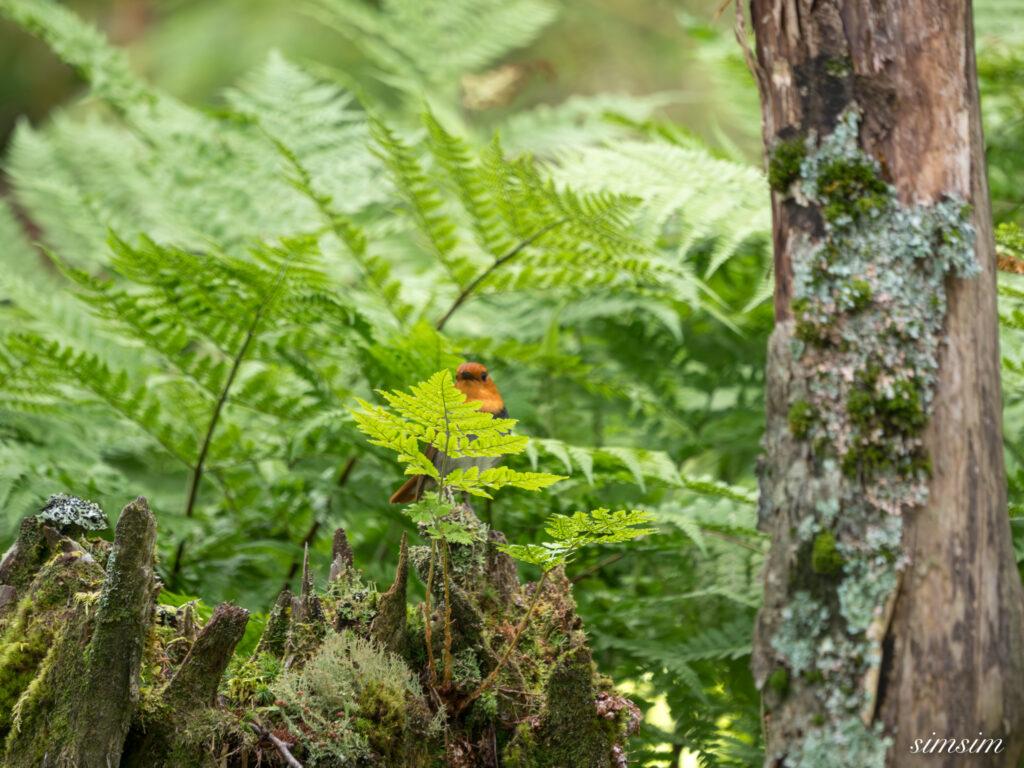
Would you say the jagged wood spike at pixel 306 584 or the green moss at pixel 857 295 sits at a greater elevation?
the green moss at pixel 857 295

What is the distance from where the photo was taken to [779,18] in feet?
5.00

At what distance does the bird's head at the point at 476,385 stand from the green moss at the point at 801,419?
0.98 meters

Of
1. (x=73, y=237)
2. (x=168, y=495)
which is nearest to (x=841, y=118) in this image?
(x=168, y=495)

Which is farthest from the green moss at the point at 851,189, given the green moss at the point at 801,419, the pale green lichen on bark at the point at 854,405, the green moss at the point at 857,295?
the green moss at the point at 801,419

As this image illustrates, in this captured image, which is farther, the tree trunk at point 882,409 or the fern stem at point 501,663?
the fern stem at point 501,663

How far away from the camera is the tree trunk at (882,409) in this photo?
1321 mm

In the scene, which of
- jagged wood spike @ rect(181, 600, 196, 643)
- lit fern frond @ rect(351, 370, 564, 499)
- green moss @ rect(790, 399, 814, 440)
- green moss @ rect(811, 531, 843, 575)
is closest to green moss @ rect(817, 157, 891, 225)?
green moss @ rect(790, 399, 814, 440)

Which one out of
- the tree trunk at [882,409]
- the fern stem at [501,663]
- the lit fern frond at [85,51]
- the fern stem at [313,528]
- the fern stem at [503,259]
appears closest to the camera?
the tree trunk at [882,409]

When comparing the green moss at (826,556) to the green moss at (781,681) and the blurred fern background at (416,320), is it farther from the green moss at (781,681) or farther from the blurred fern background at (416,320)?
the blurred fern background at (416,320)

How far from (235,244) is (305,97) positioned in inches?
35.8

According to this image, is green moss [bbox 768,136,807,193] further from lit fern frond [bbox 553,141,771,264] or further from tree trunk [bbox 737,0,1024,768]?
lit fern frond [bbox 553,141,771,264]

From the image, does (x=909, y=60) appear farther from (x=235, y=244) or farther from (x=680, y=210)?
(x=235, y=244)

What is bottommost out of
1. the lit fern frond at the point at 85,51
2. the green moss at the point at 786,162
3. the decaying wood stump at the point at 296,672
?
the decaying wood stump at the point at 296,672

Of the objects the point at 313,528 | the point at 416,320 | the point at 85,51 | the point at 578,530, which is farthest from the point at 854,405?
the point at 85,51
